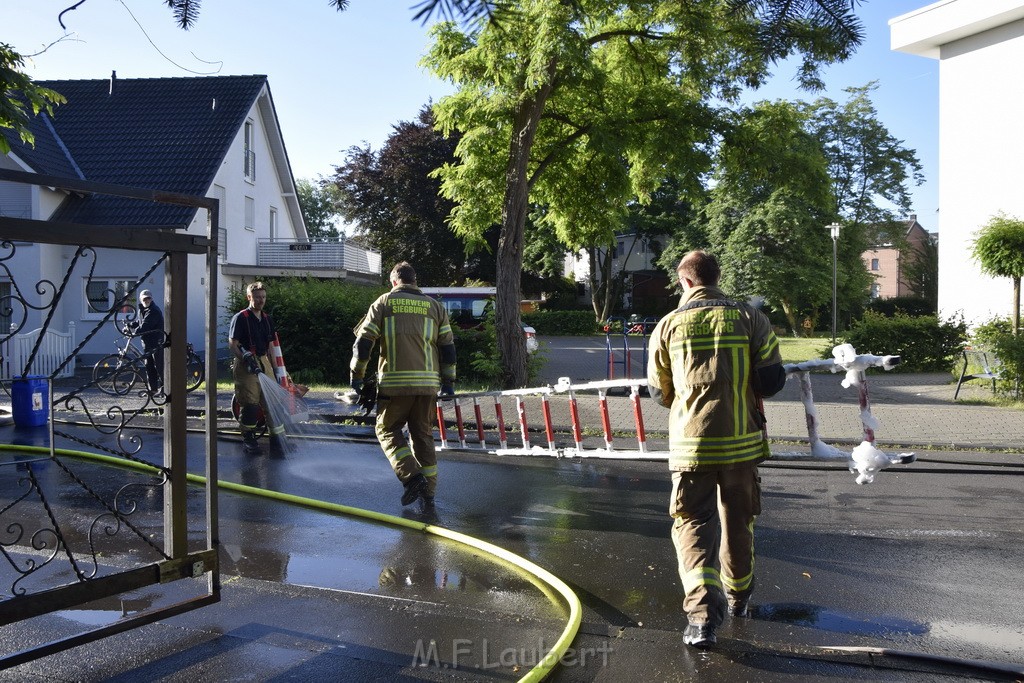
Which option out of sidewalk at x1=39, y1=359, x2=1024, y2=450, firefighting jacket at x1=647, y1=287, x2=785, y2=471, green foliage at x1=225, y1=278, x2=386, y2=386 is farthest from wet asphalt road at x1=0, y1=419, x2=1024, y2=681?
green foliage at x1=225, y1=278, x2=386, y2=386

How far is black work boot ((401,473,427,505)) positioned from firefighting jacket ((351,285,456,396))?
69 cm

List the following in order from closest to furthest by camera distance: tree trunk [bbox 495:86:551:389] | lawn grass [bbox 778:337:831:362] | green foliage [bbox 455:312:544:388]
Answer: tree trunk [bbox 495:86:551:389], green foliage [bbox 455:312:544:388], lawn grass [bbox 778:337:831:362]

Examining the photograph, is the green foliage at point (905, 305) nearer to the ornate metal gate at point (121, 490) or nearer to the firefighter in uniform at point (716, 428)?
the firefighter in uniform at point (716, 428)

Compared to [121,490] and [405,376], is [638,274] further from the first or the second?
[121,490]

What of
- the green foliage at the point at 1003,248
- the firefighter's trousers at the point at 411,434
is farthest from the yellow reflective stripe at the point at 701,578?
the green foliage at the point at 1003,248

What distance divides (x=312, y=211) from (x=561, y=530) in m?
88.7

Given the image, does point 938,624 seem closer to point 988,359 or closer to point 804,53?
point 804,53

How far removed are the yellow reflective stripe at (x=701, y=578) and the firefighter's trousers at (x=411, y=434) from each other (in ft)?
10.6

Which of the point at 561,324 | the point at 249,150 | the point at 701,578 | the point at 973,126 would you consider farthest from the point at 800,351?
the point at 701,578

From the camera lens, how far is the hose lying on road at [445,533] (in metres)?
3.98

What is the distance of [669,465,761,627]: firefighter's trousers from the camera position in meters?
4.26

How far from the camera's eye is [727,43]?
336 cm

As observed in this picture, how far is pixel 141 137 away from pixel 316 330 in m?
13.8

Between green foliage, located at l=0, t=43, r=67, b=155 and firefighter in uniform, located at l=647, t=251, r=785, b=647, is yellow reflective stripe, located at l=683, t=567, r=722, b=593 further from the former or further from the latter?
green foliage, located at l=0, t=43, r=67, b=155
